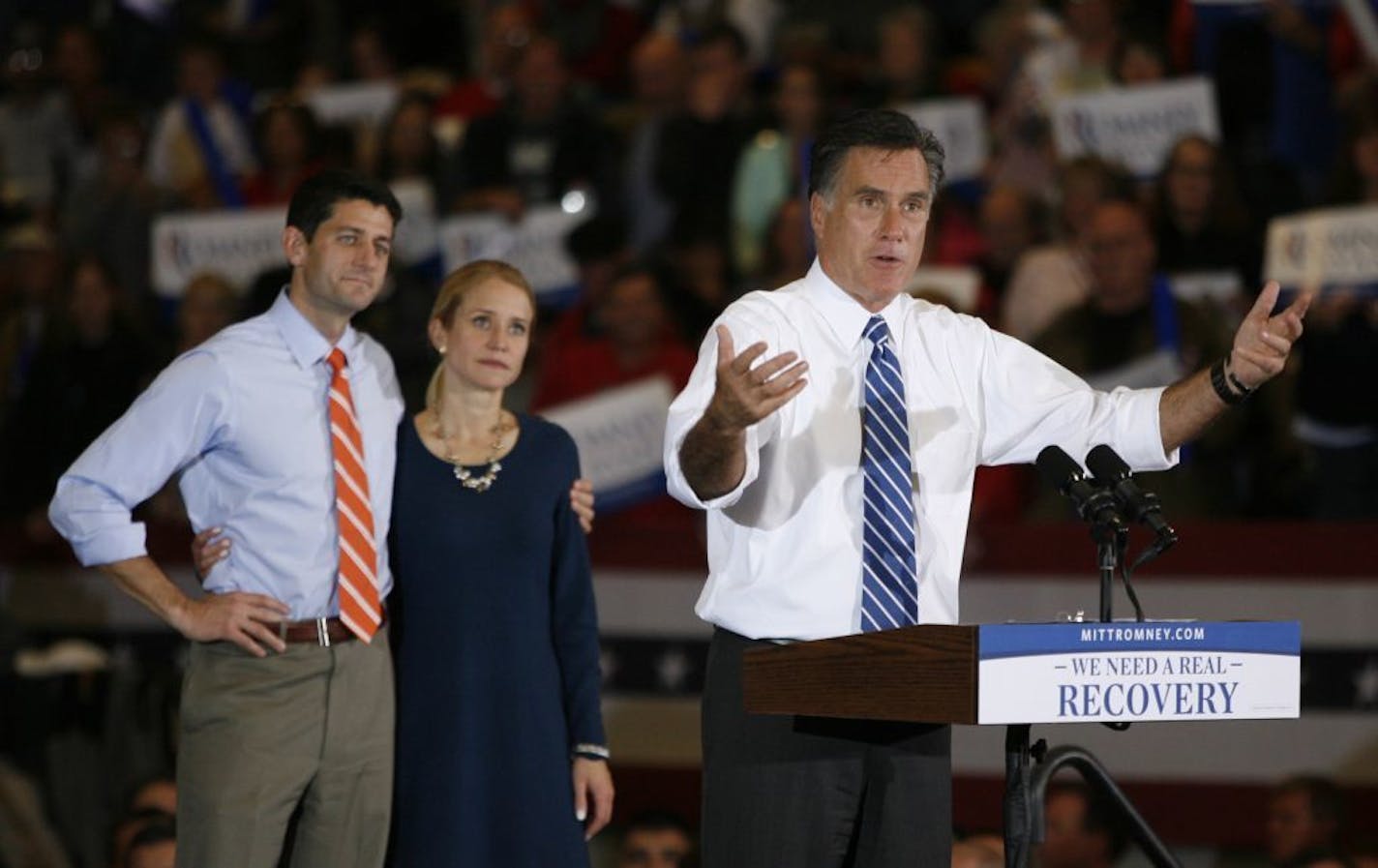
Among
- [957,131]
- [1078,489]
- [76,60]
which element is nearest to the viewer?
[1078,489]

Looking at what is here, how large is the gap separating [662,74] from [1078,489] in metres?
6.17

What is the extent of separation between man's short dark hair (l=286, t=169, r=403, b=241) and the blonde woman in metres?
0.26

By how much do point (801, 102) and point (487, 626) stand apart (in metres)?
4.52

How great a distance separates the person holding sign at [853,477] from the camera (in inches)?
135

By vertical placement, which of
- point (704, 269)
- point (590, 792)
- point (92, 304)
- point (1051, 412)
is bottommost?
point (590, 792)

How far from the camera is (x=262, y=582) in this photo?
401 centimetres

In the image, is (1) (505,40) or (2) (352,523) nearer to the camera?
(2) (352,523)

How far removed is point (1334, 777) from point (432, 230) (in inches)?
163

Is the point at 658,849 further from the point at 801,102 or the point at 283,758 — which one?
the point at 801,102

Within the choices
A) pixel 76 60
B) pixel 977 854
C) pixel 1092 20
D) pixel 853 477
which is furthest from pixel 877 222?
pixel 76 60

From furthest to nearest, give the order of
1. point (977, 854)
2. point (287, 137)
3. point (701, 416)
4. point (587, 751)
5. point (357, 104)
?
point (357, 104), point (287, 137), point (977, 854), point (587, 751), point (701, 416)

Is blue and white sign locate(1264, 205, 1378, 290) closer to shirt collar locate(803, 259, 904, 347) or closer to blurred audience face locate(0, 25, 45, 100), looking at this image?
shirt collar locate(803, 259, 904, 347)

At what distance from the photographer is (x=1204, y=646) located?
3.02 meters

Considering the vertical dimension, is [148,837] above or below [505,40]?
below
